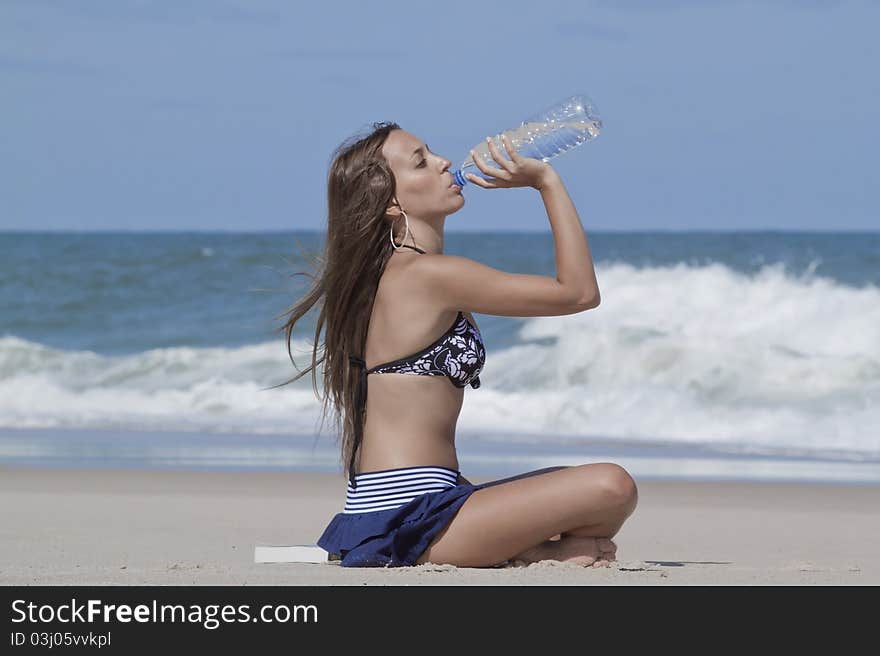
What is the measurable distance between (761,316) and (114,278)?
12.5 meters

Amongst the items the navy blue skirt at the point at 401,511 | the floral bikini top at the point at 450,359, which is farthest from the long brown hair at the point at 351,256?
the navy blue skirt at the point at 401,511

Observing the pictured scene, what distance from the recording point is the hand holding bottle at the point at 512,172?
5148 mm

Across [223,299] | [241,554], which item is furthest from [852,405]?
[223,299]

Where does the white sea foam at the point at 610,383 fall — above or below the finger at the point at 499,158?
above

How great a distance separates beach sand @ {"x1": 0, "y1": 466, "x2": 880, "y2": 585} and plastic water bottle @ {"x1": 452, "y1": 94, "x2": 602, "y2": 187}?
1.69 meters

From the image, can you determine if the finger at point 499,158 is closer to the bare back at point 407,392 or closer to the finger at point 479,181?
the finger at point 479,181

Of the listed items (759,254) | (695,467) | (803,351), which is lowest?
(695,467)

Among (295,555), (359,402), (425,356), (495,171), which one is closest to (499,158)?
(495,171)

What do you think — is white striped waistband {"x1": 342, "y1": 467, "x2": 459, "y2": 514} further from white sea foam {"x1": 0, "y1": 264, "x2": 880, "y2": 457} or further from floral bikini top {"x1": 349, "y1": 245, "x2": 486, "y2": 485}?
white sea foam {"x1": 0, "y1": 264, "x2": 880, "y2": 457}

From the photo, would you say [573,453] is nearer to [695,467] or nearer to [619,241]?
[695,467]

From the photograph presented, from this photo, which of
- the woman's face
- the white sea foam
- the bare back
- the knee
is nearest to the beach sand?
the knee

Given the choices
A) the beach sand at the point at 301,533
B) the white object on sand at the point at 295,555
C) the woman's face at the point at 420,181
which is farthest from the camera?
the white object on sand at the point at 295,555

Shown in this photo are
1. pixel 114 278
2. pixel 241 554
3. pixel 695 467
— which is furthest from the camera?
pixel 114 278
